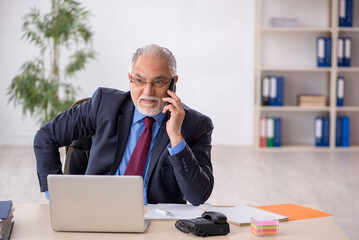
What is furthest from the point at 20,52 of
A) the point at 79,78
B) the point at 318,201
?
the point at 318,201

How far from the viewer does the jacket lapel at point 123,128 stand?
2.28 metres

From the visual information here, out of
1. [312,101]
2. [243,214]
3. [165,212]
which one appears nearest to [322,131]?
[312,101]

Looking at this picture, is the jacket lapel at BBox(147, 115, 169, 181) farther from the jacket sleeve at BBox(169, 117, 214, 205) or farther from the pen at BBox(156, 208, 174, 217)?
the pen at BBox(156, 208, 174, 217)

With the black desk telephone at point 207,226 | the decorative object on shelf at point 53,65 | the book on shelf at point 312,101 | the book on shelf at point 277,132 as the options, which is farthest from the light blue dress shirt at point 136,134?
the book on shelf at point 312,101

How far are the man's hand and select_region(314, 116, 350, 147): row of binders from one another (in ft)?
15.9

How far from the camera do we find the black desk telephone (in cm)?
167

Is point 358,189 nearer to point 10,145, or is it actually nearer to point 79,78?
point 79,78

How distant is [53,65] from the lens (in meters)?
6.22

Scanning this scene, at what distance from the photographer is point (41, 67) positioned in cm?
657

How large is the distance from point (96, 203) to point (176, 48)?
531 cm

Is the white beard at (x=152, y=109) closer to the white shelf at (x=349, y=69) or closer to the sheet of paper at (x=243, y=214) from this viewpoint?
the sheet of paper at (x=243, y=214)

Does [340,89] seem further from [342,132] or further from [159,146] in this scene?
[159,146]

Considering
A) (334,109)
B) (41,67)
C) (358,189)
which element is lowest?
(358,189)

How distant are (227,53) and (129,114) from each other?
15.3 feet
